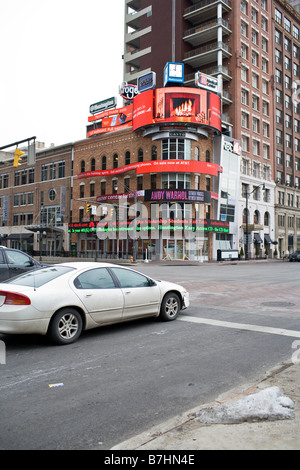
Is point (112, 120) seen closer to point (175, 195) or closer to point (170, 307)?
point (175, 195)

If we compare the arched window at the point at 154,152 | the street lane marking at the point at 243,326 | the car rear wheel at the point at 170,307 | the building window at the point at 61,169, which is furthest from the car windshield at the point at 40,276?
the building window at the point at 61,169

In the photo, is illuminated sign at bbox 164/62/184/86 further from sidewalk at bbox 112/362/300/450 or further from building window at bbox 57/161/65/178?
sidewalk at bbox 112/362/300/450

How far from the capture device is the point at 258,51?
190 feet

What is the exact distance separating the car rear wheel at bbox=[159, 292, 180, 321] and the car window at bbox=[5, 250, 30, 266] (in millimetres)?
4948

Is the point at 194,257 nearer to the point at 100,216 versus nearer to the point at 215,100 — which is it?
the point at 100,216

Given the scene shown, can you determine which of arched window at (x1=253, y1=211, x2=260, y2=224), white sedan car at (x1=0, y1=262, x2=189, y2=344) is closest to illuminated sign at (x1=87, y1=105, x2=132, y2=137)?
arched window at (x1=253, y1=211, x2=260, y2=224)

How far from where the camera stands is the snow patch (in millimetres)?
3604

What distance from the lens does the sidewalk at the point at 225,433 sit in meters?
3.10

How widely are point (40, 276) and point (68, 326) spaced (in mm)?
1146

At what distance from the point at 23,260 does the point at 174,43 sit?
2069 inches

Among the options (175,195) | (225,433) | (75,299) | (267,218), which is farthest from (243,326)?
(267,218)

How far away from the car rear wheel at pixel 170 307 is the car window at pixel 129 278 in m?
0.71

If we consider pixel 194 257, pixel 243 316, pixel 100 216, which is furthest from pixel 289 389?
pixel 100 216

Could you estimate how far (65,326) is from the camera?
657 cm
